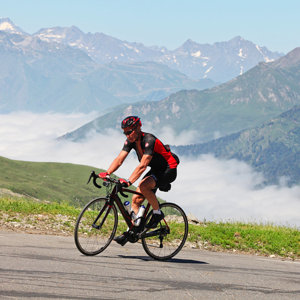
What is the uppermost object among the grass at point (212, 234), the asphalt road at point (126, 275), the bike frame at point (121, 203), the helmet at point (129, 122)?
the helmet at point (129, 122)

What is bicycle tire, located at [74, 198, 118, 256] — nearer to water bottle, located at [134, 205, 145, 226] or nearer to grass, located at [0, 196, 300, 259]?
water bottle, located at [134, 205, 145, 226]

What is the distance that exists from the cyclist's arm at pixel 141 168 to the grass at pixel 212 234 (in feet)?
12.4

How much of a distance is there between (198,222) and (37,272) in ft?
34.3

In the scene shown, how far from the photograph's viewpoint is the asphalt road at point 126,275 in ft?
24.9

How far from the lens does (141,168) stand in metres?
10.1

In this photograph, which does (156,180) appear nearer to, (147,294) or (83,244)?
(83,244)

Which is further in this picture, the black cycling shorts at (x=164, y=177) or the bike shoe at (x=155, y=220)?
the bike shoe at (x=155, y=220)

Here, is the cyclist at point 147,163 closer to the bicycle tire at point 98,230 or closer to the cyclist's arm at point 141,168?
the cyclist's arm at point 141,168

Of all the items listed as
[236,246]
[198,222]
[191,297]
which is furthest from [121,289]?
[198,222]

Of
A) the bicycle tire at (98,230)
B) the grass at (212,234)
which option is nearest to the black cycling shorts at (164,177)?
the bicycle tire at (98,230)

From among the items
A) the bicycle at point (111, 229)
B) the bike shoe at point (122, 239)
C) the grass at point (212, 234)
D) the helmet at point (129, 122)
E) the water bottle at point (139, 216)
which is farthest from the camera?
the grass at point (212, 234)

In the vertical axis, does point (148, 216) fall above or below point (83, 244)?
above

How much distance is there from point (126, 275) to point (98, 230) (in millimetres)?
1915

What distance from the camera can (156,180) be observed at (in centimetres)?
1076
